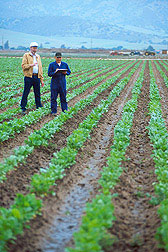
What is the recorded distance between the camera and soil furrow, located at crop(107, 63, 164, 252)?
412 centimetres

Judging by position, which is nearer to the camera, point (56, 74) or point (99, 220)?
point (99, 220)

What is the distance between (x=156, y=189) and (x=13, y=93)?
10075mm

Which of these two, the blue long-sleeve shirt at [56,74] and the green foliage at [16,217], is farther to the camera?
the blue long-sleeve shirt at [56,74]

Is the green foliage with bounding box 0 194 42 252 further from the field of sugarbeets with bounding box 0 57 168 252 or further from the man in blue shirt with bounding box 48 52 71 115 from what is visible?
the man in blue shirt with bounding box 48 52 71 115

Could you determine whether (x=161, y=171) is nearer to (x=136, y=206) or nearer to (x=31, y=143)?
(x=136, y=206)

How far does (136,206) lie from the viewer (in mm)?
5066

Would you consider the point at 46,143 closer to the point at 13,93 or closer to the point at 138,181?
the point at 138,181

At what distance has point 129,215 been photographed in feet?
15.7

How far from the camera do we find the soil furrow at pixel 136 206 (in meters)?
4.12

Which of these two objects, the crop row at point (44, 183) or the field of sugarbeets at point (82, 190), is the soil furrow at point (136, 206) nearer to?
the field of sugarbeets at point (82, 190)

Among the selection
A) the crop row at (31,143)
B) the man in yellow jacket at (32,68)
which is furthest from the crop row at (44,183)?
the man in yellow jacket at (32,68)

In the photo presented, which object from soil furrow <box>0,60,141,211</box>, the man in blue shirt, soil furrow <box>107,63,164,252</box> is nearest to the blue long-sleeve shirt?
the man in blue shirt

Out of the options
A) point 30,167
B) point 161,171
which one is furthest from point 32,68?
point 161,171

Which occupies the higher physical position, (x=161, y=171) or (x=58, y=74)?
(x=58, y=74)
